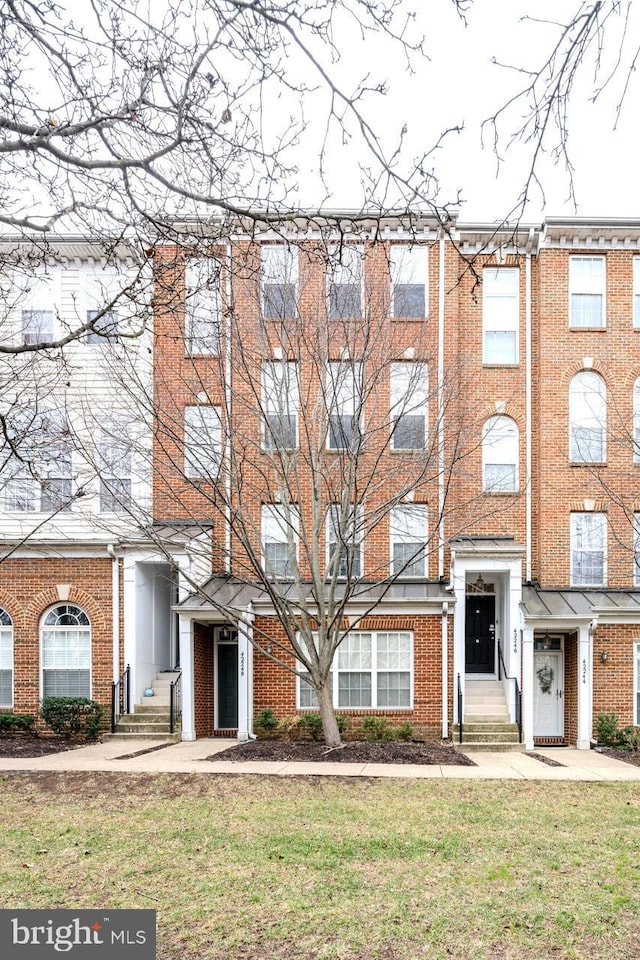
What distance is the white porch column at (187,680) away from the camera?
1619cm

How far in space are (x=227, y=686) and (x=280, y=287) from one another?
9442 millimetres

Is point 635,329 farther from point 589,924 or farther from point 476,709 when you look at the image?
point 589,924

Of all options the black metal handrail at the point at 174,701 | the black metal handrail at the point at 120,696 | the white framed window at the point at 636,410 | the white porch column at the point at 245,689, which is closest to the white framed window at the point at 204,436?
the white porch column at the point at 245,689

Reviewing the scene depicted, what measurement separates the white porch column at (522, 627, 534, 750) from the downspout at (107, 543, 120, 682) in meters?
8.42

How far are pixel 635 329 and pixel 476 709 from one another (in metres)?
9.22

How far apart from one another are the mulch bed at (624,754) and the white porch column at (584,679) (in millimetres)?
610

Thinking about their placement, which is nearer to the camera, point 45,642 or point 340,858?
point 340,858

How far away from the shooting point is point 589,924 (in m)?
5.43

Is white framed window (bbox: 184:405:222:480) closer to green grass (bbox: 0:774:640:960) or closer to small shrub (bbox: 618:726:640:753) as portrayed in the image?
green grass (bbox: 0:774:640:960)

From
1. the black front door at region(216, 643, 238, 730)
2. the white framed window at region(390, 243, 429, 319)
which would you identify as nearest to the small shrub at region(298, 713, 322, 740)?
the black front door at region(216, 643, 238, 730)

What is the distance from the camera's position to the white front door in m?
17.7

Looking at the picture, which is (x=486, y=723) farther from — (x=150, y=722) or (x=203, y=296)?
(x=203, y=296)

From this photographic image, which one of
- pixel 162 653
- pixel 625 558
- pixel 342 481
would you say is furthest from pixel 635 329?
pixel 162 653

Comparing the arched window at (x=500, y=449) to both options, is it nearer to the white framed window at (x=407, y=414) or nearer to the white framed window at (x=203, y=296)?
the white framed window at (x=407, y=414)
